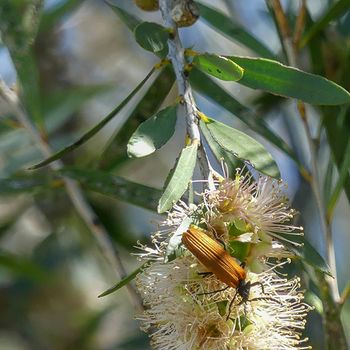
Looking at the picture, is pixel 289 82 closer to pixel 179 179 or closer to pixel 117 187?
pixel 179 179

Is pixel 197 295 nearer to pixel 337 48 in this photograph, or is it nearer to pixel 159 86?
pixel 159 86

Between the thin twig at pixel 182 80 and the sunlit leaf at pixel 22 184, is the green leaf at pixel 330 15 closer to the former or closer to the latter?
the thin twig at pixel 182 80

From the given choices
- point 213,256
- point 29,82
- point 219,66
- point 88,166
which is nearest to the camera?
point 213,256

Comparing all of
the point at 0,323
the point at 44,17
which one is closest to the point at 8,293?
the point at 0,323

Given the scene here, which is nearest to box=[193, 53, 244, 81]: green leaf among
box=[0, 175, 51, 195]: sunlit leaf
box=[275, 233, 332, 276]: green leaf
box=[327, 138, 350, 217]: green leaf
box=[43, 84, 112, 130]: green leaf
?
box=[275, 233, 332, 276]: green leaf

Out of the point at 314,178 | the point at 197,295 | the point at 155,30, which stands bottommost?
the point at 314,178

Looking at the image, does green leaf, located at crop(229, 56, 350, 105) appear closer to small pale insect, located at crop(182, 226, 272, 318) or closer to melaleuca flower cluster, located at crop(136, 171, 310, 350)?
melaleuca flower cluster, located at crop(136, 171, 310, 350)

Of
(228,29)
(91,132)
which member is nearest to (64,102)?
(228,29)
